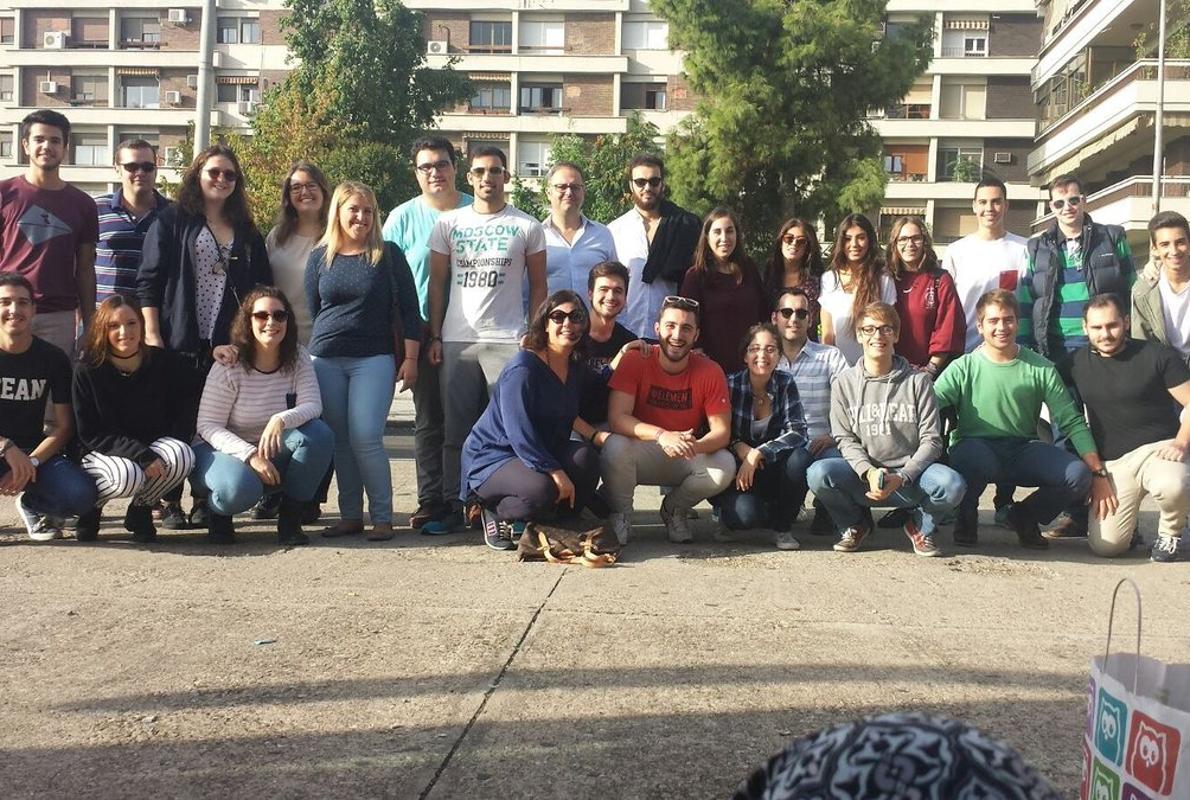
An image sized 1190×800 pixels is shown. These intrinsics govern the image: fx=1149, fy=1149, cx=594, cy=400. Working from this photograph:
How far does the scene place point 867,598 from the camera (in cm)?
518

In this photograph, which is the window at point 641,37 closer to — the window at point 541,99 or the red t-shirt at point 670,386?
the window at point 541,99

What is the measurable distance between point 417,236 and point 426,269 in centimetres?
24

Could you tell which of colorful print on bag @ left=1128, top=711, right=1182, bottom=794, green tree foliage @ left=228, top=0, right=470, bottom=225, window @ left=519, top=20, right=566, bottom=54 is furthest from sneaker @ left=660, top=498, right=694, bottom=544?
window @ left=519, top=20, right=566, bottom=54

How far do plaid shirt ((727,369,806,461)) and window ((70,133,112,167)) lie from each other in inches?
2045

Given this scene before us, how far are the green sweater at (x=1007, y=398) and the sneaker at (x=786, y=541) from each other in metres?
1.12

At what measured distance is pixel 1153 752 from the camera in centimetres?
224

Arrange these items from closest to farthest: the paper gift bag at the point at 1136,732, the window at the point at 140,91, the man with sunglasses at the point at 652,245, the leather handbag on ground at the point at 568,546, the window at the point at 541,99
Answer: the paper gift bag at the point at 1136,732 → the leather handbag on ground at the point at 568,546 → the man with sunglasses at the point at 652,245 → the window at the point at 541,99 → the window at the point at 140,91

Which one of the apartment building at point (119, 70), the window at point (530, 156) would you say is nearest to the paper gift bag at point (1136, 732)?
the window at point (530, 156)

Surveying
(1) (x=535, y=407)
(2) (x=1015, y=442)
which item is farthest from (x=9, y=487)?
(2) (x=1015, y=442)

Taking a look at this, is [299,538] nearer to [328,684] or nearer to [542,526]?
[542,526]

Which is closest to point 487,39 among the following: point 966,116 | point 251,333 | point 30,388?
point 966,116

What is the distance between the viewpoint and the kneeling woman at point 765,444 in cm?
640

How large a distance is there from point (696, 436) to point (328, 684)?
10.3 ft

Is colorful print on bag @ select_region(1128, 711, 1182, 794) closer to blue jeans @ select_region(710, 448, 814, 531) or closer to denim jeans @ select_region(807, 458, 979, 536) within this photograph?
denim jeans @ select_region(807, 458, 979, 536)
